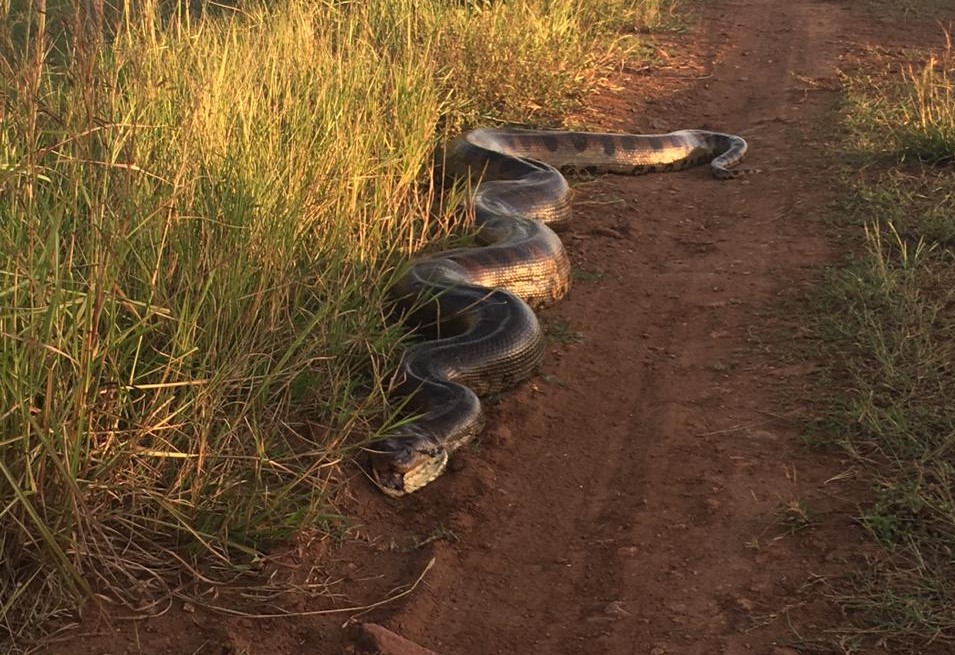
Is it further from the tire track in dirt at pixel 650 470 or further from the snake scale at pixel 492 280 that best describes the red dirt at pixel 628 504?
the snake scale at pixel 492 280

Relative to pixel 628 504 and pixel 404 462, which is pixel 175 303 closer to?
pixel 404 462

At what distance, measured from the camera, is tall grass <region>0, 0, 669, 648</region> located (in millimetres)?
3240

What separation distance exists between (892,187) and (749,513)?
3.95m

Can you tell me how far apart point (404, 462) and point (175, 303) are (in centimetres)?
110

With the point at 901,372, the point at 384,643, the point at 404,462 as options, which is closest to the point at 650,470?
the point at 404,462

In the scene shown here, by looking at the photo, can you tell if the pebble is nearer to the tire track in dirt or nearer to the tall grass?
the tire track in dirt

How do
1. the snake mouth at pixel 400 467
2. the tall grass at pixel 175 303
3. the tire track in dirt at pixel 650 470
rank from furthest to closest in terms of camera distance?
the snake mouth at pixel 400 467 → the tire track in dirt at pixel 650 470 → the tall grass at pixel 175 303

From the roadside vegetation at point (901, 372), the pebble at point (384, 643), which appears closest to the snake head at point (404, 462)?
the pebble at point (384, 643)

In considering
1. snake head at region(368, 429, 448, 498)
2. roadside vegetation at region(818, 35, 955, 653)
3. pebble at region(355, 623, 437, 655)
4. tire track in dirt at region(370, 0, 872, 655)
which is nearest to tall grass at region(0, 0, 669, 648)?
snake head at region(368, 429, 448, 498)

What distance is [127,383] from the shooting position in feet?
12.1

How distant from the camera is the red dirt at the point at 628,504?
361 centimetres

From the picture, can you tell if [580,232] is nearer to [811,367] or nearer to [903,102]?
[811,367]

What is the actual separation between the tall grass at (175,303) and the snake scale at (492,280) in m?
0.22

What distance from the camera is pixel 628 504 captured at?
439cm
